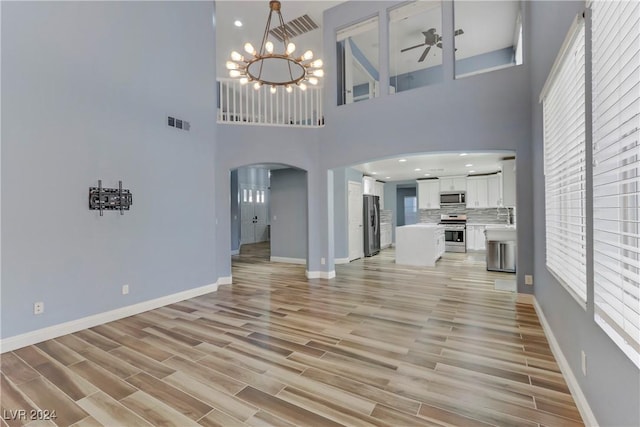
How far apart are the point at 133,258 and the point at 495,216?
976 centimetres

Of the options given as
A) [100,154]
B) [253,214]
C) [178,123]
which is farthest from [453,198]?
→ [100,154]

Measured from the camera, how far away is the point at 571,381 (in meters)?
2.04

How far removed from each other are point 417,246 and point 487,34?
16.1 feet

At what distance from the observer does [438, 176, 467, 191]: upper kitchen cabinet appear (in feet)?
31.7

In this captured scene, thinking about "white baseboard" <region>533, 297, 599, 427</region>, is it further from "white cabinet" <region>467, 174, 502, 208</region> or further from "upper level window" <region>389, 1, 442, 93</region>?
"white cabinet" <region>467, 174, 502, 208</region>

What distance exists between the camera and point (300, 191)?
765cm

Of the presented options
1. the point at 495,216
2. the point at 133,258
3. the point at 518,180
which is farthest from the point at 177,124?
the point at 495,216

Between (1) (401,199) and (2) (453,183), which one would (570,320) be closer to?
(2) (453,183)

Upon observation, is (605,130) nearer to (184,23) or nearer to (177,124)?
(177,124)

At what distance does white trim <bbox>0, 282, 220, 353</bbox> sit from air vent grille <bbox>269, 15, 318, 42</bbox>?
535 centimetres

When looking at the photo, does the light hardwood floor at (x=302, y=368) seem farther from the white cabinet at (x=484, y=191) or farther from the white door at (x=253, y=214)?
the white door at (x=253, y=214)

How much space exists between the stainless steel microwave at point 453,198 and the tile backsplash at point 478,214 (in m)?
0.22

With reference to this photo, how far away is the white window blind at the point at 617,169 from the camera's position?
1.15 meters

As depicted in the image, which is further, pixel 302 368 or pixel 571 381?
pixel 302 368
